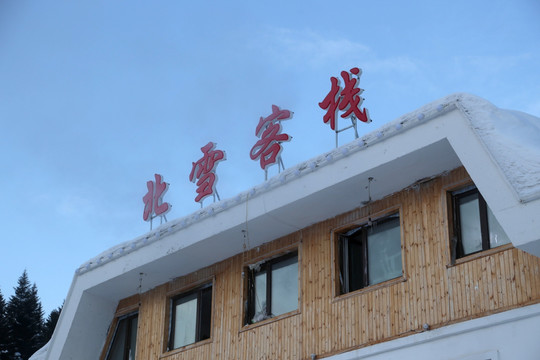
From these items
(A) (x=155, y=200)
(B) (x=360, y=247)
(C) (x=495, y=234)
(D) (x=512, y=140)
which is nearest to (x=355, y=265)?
(B) (x=360, y=247)

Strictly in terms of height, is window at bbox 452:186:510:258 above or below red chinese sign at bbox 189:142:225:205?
below

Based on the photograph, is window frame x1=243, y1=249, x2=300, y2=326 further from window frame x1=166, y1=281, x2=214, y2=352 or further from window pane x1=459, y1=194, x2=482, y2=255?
window pane x1=459, y1=194, x2=482, y2=255

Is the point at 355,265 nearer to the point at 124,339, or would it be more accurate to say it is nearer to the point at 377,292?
Answer: the point at 377,292

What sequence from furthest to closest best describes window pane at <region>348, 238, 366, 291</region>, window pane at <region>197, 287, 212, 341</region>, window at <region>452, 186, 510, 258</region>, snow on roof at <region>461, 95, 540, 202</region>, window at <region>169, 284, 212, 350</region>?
window at <region>169, 284, 212, 350</region>, window pane at <region>197, 287, 212, 341</region>, window pane at <region>348, 238, 366, 291</region>, window at <region>452, 186, 510, 258</region>, snow on roof at <region>461, 95, 540, 202</region>

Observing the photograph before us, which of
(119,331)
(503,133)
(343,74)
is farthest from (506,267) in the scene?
(119,331)

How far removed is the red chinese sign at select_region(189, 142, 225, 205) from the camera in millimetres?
16984

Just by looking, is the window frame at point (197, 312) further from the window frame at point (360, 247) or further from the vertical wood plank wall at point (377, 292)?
the window frame at point (360, 247)

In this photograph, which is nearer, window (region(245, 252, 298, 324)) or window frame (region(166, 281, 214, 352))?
window (region(245, 252, 298, 324))

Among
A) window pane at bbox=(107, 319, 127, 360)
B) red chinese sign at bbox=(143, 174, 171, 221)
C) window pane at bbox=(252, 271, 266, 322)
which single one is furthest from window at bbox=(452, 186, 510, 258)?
window pane at bbox=(107, 319, 127, 360)

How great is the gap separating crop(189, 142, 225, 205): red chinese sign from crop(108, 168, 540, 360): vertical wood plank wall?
62.3 inches

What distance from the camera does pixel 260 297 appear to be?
51.3 feet

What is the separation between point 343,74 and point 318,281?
3789mm

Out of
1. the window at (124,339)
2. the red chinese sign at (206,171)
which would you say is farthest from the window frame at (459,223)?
the window at (124,339)

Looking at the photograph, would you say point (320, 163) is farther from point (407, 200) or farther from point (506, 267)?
point (506, 267)
